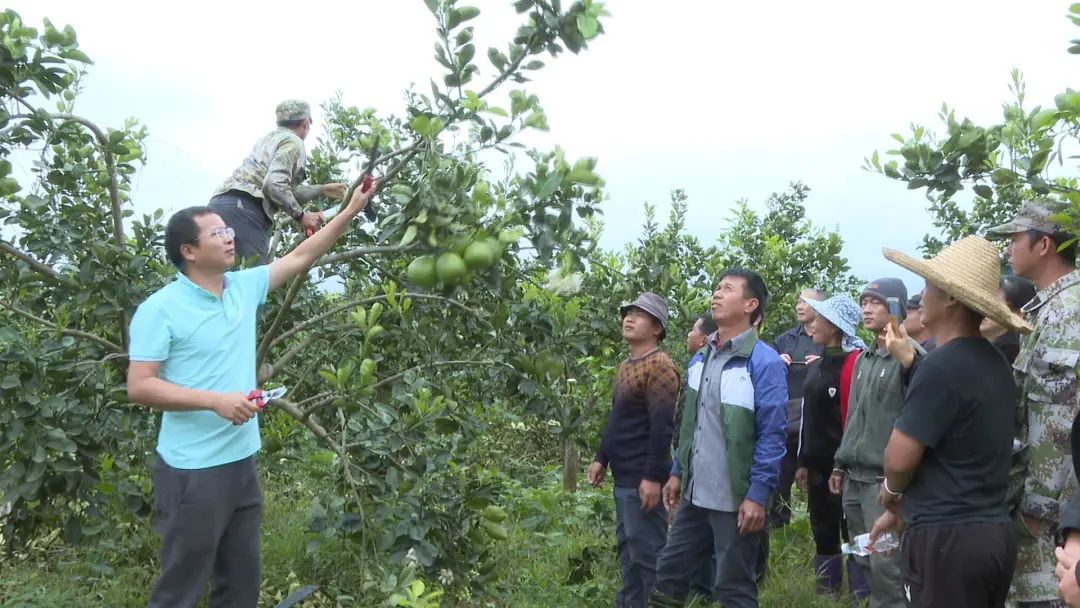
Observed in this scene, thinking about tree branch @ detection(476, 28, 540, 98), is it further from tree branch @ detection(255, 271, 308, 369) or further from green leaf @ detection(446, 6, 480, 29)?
tree branch @ detection(255, 271, 308, 369)

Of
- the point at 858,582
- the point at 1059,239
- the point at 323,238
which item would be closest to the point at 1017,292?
the point at 1059,239

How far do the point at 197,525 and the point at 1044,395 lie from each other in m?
2.39

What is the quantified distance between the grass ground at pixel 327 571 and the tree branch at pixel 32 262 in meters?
1.18

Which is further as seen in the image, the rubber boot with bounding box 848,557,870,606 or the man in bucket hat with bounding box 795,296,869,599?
the man in bucket hat with bounding box 795,296,869,599

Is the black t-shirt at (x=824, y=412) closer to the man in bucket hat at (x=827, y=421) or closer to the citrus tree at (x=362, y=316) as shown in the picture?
the man in bucket hat at (x=827, y=421)

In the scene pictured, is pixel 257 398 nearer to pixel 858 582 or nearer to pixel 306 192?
pixel 306 192

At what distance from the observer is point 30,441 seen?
11.1ft

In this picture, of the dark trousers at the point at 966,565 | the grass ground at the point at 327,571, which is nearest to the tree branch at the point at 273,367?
the grass ground at the point at 327,571

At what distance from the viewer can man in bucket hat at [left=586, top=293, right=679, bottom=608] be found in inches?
158

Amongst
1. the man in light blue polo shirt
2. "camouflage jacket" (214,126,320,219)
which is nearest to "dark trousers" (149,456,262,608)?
the man in light blue polo shirt

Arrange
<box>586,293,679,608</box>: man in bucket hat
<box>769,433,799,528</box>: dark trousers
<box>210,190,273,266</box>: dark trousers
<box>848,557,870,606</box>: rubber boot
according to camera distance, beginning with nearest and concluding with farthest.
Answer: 1. <box>586,293,679,608</box>: man in bucket hat
2. <box>210,190,273,266</box>: dark trousers
3. <box>848,557,870,606</box>: rubber boot
4. <box>769,433,799,528</box>: dark trousers

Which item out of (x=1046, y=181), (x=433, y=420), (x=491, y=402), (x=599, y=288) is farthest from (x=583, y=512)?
(x=1046, y=181)

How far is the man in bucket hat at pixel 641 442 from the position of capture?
4016 millimetres

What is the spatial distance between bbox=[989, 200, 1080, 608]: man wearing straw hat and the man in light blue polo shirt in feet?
6.39
